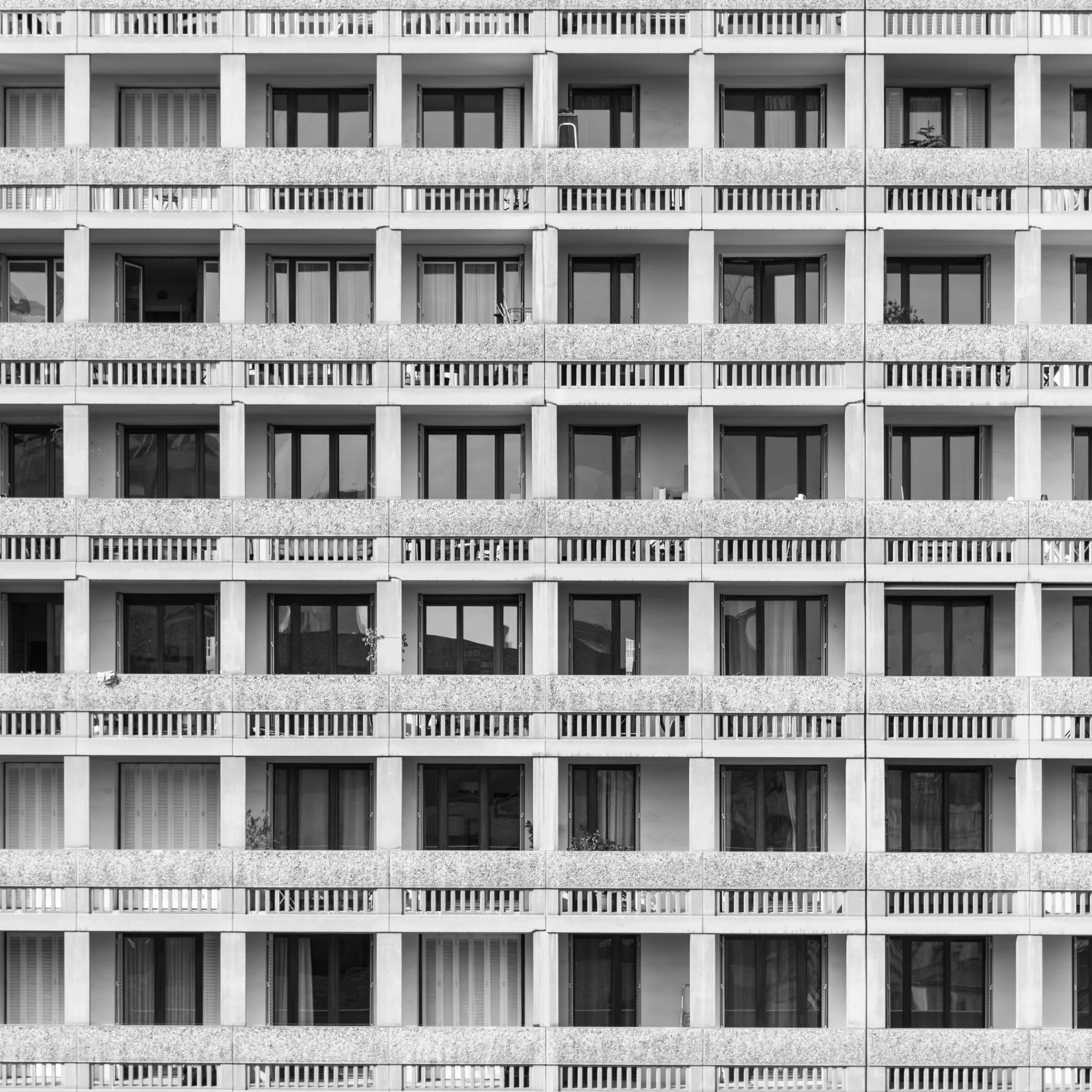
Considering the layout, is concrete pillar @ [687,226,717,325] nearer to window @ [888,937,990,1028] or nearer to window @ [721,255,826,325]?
window @ [721,255,826,325]

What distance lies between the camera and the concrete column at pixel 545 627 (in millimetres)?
28438

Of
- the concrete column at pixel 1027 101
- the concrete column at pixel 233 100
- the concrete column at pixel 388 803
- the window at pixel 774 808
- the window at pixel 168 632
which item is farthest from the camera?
the window at pixel 168 632

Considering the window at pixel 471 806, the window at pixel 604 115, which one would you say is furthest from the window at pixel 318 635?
the window at pixel 604 115

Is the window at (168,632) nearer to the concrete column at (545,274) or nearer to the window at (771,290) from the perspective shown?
the concrete column at (545,274)

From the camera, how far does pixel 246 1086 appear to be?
92.3ft

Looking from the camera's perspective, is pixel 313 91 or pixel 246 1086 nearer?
pixel 246 1086

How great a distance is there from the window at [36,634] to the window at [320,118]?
12730mm

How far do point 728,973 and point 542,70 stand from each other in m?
21.8

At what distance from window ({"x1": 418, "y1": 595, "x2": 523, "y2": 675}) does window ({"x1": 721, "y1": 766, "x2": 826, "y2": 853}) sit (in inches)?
234

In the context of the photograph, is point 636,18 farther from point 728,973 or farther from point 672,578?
point 728,973

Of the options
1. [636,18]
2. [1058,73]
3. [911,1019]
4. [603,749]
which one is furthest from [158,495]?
[1058,73]

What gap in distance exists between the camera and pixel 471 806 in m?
29.7

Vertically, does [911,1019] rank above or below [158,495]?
below

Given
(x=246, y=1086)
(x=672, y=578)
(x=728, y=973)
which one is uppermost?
(x=672, y=578)
